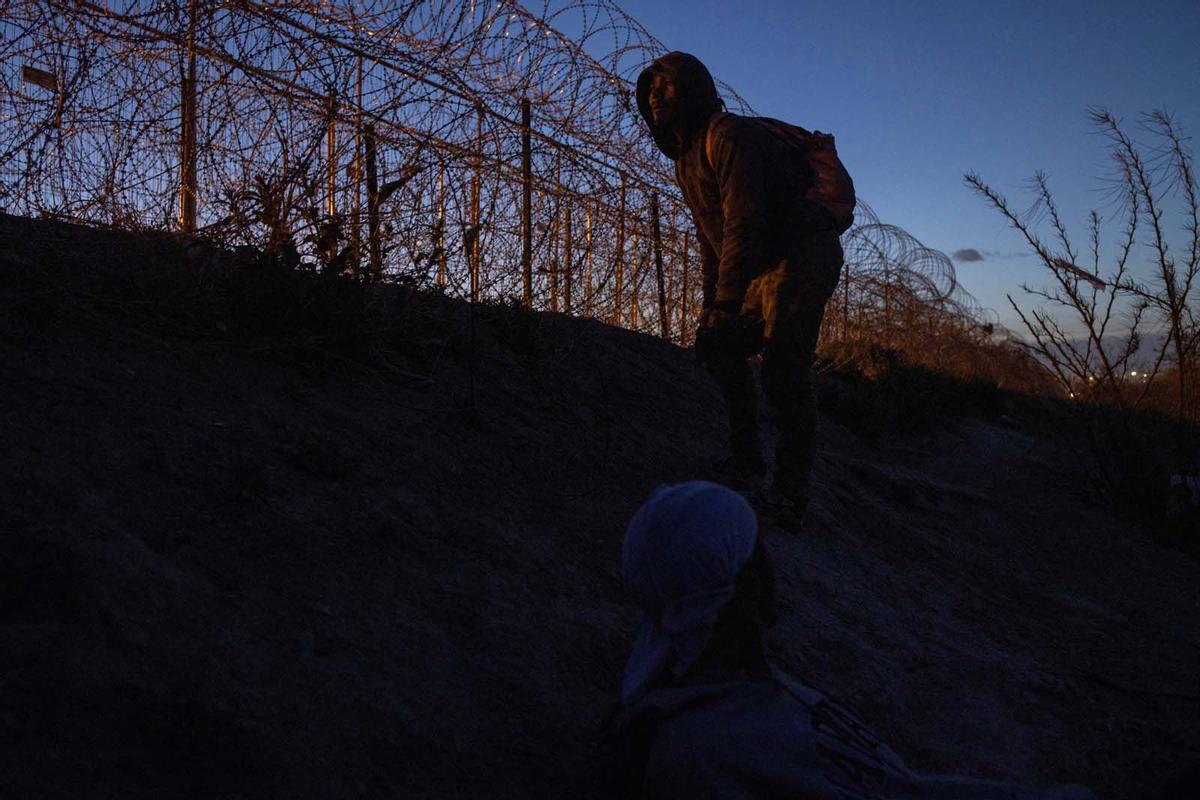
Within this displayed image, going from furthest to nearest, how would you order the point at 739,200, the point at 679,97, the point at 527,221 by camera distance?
the point at 527,221
the point at 679,97
the point at 739,200

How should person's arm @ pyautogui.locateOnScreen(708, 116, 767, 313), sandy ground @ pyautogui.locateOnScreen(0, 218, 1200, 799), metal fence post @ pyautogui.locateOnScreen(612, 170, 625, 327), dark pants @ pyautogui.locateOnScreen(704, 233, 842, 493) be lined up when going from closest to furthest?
sandy ground @ pyautogui.locateOnScreen(0, 218, 1200, 799) → person's arm @ pyautogui.locateOnScreen(708, 116, 767, 313) → dark pants @ pyautogui.locateOnScreen(704, 233, 842, 493) → metal fence post @ pyautogui.locateOnScreen(612, 170, 625, 327)

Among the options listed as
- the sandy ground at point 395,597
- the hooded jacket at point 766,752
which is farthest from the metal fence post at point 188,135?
the hooded jacket at point 766,752

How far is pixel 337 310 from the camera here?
9.75ft

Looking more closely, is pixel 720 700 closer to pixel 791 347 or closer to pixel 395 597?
pixel 395 597

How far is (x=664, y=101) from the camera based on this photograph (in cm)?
302

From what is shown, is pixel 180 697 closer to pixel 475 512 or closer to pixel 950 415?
pixel 475 512

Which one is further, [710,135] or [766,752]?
[710,135]

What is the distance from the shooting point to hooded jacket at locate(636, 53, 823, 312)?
2857 millimetres

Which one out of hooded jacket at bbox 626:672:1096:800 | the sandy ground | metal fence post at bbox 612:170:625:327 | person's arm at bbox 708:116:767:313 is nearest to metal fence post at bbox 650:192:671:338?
metal fence post at bbox 612:170:625:327

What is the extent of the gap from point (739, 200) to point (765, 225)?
125 millimetres

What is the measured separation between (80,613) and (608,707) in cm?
99

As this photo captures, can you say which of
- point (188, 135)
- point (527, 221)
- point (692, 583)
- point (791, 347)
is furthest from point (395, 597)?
point (527, 221)

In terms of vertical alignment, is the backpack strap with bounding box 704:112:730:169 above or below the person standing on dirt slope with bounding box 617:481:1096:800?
above

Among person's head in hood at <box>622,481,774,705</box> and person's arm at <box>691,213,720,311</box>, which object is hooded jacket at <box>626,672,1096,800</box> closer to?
person's head in hood at <box>622,481,774,705</box>
